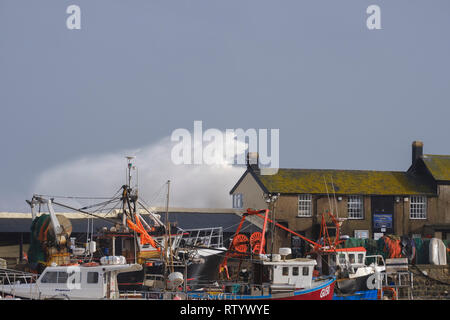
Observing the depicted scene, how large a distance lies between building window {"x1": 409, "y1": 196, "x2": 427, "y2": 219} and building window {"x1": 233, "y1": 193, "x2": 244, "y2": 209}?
507 inches

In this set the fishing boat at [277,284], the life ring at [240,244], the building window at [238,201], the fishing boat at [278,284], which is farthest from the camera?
the building window at [238,201]

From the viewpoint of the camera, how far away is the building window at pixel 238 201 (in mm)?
53869

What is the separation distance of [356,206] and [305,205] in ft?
13.3

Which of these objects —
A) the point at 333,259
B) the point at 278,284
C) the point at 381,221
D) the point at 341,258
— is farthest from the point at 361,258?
the point at 381,221

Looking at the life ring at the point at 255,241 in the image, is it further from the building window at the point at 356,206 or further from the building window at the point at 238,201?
the building window at the point at 238,201

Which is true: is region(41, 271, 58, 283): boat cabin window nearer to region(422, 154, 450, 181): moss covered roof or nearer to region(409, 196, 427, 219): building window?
region(409, 196, 427, 219): building window

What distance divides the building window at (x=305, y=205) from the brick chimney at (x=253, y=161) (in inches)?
169

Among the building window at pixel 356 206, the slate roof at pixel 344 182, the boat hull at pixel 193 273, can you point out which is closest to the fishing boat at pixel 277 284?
the boat hull at pixel 193 273

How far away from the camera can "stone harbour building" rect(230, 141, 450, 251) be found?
159 ft

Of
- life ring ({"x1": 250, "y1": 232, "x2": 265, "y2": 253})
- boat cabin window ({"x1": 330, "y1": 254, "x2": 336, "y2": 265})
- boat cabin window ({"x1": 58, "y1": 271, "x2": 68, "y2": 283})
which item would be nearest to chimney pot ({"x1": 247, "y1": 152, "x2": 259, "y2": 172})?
life ring ({"x1": 250, "y1": 232, "x2": 265, "y2": 253})

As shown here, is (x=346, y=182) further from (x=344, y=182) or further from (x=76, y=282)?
(x=76, y=282)

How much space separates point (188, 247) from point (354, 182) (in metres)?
19.2

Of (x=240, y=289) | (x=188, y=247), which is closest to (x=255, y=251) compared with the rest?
(x=188, y=247)
